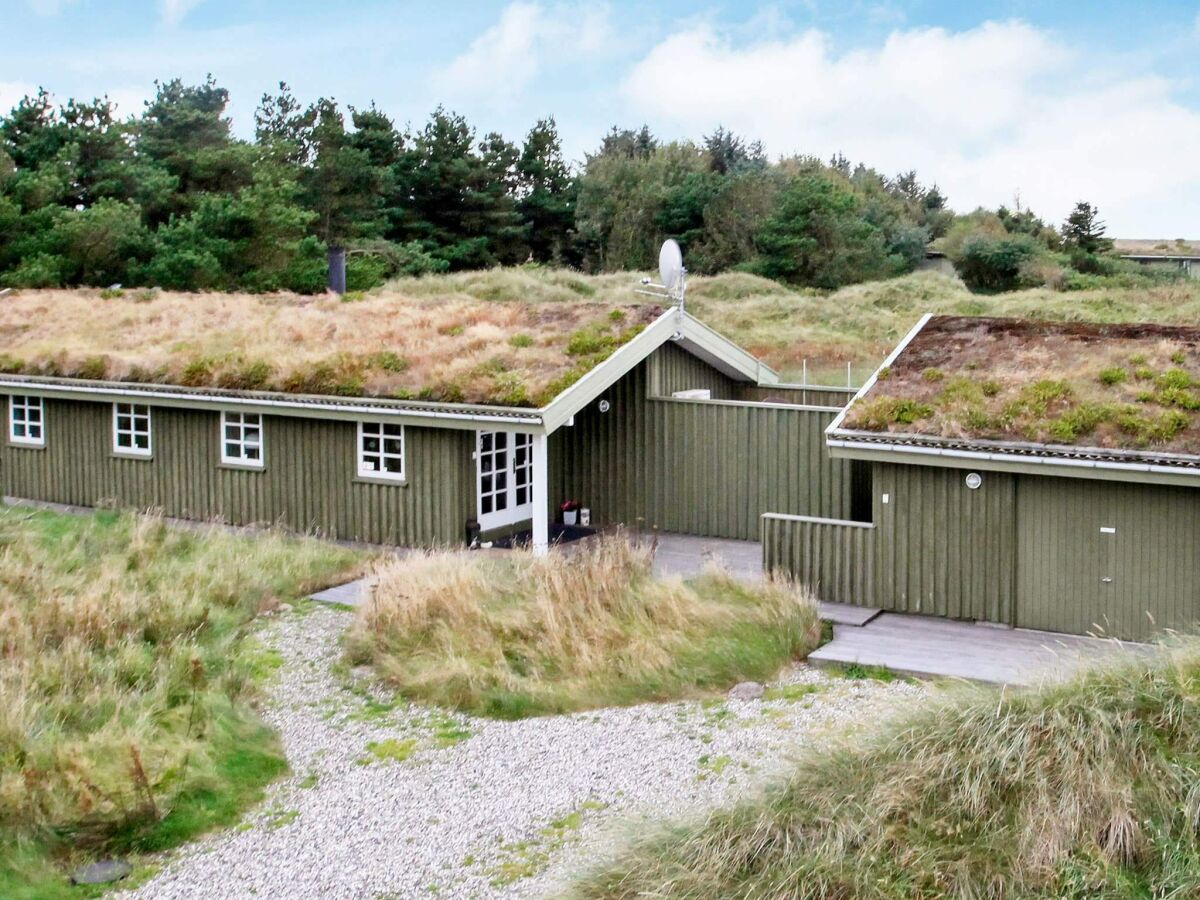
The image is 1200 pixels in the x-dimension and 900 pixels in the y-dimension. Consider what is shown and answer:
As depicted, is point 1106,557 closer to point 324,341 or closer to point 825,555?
point 825,555

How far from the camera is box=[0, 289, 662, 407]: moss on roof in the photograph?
16000mm

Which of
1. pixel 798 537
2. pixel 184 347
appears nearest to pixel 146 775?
pixel 798 537

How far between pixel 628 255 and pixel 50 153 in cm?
2776

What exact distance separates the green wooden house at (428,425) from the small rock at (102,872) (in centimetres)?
775

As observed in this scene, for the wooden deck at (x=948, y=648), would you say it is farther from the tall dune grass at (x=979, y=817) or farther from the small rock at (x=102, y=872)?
the small rock at (x=102, y=872)

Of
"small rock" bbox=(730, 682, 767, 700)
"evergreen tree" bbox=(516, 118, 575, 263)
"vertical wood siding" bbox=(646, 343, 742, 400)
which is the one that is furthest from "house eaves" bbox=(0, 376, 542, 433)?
"evergreen tree" bbox=(516, 118, 575, 263)

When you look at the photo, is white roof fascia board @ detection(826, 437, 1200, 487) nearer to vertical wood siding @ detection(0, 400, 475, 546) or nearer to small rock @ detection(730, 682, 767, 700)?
small rock @ detection(730, 682, 767, 700)

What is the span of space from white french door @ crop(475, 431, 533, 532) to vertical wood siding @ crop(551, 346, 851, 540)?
95cm

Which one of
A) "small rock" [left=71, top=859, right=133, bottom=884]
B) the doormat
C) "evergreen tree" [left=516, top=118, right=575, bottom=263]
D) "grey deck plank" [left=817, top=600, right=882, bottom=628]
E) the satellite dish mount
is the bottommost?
"small rock" [left=71, top=859, right=133, bottom=884]

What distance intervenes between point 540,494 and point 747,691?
515cm

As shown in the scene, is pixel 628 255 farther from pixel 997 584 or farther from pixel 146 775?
pixel 146 775

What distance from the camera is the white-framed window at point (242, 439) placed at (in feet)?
57.2

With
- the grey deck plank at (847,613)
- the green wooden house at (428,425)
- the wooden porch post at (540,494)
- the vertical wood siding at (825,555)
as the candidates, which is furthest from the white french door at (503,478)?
the grey deck plank at (847,613)

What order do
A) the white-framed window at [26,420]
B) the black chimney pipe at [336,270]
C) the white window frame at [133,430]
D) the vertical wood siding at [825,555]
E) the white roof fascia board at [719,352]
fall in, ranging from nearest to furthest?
1. the vertical wood siding at [825,555]
2. the white roof fascia board at [719,352]
3. the white window frame at [133,430]
4. the white-framed window at [26,420]
5. the black chimney pipe at [336,270]
